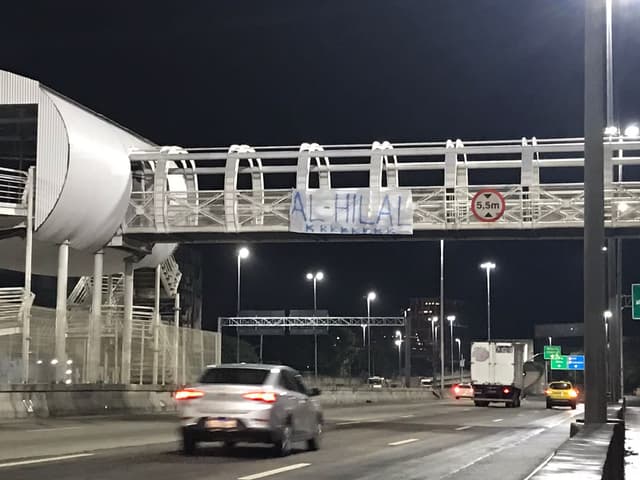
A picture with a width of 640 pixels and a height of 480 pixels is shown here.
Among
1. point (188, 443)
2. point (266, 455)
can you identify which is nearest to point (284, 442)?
point (266, 455)

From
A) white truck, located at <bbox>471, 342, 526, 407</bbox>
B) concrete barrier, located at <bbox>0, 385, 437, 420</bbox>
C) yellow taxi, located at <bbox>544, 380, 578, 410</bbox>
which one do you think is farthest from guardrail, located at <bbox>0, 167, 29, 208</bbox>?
yellow taxi, located at <bbox>544, 380, 578, 410</bbox>

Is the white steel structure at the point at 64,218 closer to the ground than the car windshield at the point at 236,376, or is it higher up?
higher up

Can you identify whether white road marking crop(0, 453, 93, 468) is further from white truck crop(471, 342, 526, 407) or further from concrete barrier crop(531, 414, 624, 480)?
white truck crop(471, 342, 526, 407)

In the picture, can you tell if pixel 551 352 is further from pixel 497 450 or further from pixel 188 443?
pixel 188 443

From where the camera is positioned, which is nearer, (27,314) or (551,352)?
(27,314)

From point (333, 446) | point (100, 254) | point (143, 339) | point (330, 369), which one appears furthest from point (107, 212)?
point (330, 369)

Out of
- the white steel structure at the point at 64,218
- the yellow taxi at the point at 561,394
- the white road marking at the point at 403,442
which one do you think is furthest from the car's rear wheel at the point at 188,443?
the yellow taxi at the point at 561,394

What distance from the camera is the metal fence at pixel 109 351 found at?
29.4 meters

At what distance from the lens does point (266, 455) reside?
653 inches

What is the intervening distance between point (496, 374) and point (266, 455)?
38.0 metres

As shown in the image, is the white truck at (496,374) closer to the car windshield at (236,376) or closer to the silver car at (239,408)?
the silver car at (239,408)

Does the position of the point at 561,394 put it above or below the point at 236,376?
below

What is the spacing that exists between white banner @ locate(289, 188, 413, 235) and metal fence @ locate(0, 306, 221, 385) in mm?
8345

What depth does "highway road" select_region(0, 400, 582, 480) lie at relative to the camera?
13656mm
